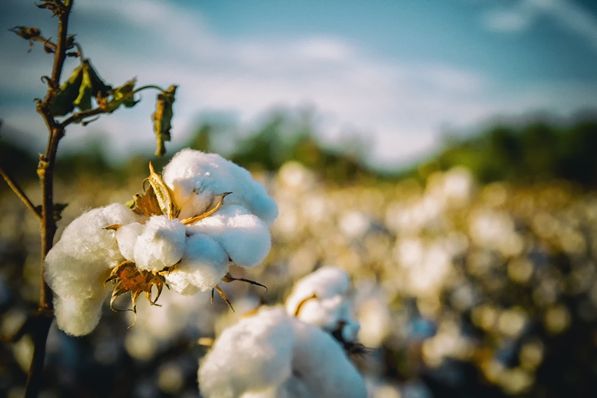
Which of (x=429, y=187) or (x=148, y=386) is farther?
(x=429, y=187)

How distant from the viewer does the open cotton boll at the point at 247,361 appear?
2.09ft

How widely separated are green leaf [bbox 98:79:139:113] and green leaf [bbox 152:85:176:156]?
Answer: 0.14ft

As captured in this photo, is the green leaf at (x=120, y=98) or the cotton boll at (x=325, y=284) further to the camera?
the cotton boll at (x=325, y=284)

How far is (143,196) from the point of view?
55 cm

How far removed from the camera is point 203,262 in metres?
0.47

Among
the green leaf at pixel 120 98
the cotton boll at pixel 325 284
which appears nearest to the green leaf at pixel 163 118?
the green leaf at pixel 120 98

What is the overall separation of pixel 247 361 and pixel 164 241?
27 centimetres

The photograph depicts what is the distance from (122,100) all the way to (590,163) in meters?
25.7

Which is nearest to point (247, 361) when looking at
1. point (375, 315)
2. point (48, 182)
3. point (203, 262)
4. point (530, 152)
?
point (203, 262)

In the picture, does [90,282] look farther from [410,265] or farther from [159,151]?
[410,265]

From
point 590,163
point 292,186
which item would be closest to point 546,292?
point 292,186

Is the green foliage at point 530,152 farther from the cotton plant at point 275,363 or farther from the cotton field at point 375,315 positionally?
the cotton plant at point 275,363

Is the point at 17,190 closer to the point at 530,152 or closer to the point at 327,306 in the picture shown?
the point at 327,306

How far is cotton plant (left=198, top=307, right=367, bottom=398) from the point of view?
64cm
